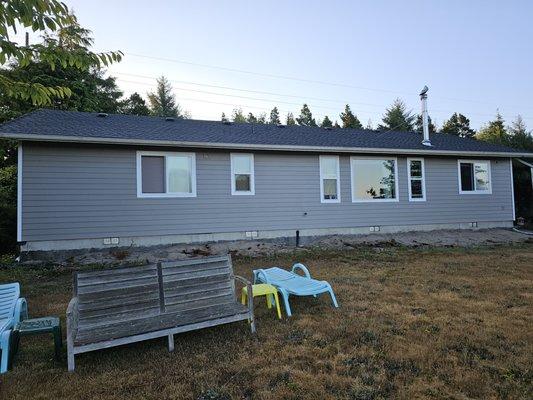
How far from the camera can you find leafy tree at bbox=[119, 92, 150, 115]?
3110 cm

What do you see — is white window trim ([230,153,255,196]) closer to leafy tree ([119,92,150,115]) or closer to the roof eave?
the roof eave

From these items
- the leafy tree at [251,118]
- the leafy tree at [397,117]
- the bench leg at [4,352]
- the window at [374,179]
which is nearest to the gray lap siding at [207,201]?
the window at [374,179]

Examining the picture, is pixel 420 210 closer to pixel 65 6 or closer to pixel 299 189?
pixel 299 189

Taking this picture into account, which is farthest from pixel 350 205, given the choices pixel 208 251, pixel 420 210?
pixel 208 251

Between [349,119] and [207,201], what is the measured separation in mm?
37025

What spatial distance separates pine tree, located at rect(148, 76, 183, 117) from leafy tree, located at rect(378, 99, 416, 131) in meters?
25.4

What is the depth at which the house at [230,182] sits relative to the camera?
9531 millimetres

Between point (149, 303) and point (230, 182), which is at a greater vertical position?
point (230, 182)

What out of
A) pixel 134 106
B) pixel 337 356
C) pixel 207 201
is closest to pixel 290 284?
pixel 337 356

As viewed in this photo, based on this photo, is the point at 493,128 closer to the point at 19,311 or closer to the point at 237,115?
the point at 237,115

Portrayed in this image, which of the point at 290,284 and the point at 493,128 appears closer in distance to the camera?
the point at 290,284

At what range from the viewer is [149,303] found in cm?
387

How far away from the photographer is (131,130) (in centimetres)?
1078

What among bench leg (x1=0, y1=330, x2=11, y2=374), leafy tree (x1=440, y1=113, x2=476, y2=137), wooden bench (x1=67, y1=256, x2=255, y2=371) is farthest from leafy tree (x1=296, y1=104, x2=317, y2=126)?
bench leg (x1=0, y1=330, x2=11, y2=374)
